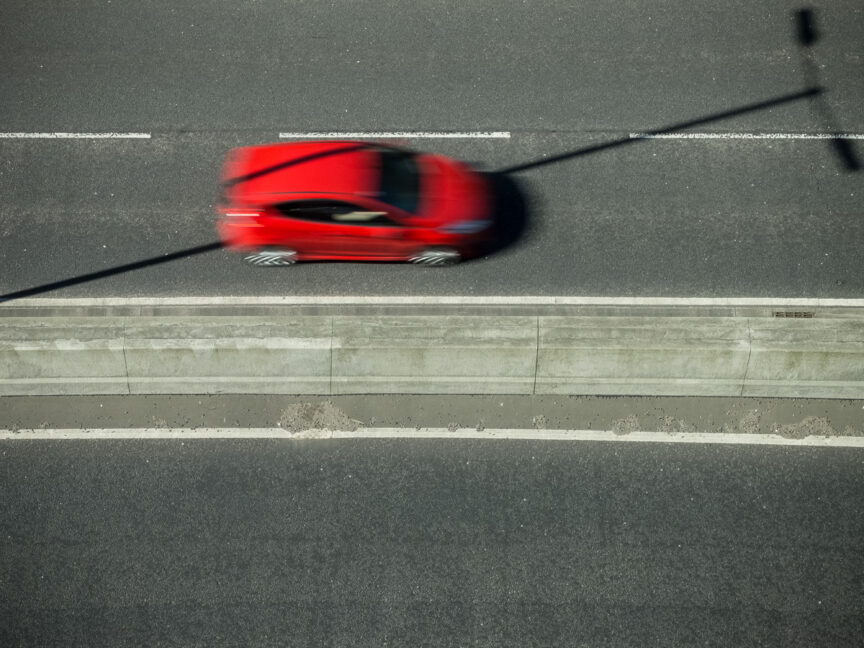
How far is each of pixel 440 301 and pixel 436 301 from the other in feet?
0.18

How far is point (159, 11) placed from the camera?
14547 millimetres

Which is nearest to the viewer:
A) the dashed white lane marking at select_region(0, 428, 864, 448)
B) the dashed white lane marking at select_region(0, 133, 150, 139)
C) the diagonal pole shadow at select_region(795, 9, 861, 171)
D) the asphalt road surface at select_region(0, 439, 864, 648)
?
the asphalt road surface at select_region(0, 439, 864, 648)

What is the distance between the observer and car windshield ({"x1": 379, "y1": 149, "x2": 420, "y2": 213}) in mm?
11686

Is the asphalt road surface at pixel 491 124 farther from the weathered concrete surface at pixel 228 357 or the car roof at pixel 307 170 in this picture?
the weathered concrete surface at pixel 228 357

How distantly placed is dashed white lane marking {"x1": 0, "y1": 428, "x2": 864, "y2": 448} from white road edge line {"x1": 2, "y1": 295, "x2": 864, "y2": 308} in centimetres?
195

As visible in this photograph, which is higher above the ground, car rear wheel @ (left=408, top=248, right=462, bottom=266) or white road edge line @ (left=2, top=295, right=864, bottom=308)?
car rear wheel @ (left=408, top=248, right=462, bottom=266)

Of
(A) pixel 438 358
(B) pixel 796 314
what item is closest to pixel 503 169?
(A) pixel 438 358

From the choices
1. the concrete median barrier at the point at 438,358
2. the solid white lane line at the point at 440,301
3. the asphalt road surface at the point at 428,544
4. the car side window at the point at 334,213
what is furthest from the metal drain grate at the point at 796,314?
the car side window at the point at 334,213

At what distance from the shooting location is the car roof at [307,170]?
11.6 m

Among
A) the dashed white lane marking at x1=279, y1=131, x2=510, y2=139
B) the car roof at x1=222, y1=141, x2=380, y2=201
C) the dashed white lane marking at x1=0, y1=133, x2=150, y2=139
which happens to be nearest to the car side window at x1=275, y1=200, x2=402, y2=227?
the car roof at x1=222, y1=141, x2=380, y2=201

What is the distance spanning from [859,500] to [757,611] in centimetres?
185

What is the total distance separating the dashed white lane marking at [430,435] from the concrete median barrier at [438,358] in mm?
521

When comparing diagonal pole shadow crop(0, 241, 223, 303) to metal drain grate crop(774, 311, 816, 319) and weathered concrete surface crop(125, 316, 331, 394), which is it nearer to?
weathered concrete surface crop(125, 316, 331, 394)

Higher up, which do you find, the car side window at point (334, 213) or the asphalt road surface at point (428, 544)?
the car side window at point (334, 213)
